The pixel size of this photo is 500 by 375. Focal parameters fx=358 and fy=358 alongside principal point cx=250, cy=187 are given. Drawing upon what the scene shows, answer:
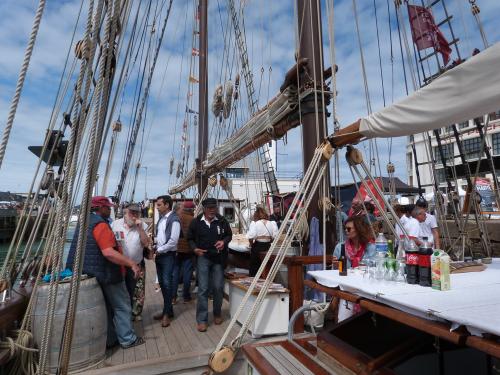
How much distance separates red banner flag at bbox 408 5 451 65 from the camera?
8.01m

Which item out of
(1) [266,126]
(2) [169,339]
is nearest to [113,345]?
(2) [169,339]

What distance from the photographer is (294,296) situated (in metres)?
3.86

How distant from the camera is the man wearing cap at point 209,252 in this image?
4031 millimetres

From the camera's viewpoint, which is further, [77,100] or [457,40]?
[457,40]


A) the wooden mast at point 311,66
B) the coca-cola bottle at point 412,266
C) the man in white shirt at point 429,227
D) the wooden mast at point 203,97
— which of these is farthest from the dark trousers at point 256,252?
the wooden mast at point 203,97

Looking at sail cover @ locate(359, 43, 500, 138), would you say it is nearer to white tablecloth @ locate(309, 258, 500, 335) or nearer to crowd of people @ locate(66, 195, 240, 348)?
white tablecloth @ locate(309, 258, 500, 335)

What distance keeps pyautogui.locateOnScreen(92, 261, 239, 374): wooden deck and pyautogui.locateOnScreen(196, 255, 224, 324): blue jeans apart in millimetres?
176

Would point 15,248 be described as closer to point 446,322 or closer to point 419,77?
point 446,322

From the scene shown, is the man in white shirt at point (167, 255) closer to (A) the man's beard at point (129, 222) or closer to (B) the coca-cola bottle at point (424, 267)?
(A) the man's beard at point (129, 222)

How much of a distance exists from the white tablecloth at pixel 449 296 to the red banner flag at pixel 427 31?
274 inches

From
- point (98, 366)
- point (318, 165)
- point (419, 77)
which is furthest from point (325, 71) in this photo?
point (419, 77)

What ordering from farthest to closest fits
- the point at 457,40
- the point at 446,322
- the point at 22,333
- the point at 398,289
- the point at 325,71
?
the point at 457,40, the point at 325,71, the point at 22,333, the point at 398,289, the point at 446,322

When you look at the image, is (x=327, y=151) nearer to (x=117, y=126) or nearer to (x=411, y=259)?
(x=411, y=259)

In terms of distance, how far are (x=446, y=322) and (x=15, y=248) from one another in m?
3.85
